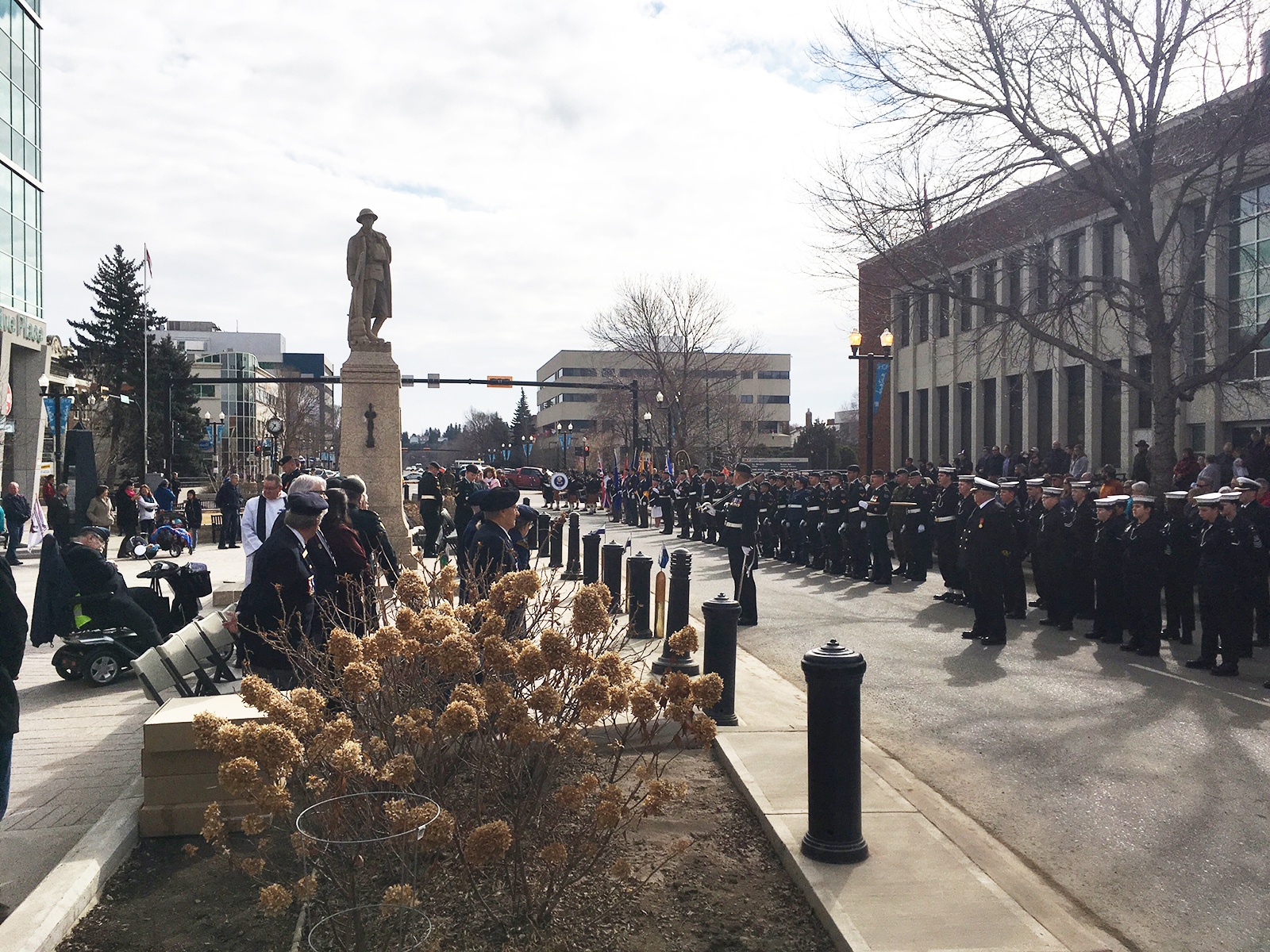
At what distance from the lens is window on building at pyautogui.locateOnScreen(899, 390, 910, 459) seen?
48719mm

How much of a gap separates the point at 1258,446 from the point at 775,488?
1026 centimetres

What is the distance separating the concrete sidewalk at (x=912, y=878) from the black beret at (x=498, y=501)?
7.73 feet

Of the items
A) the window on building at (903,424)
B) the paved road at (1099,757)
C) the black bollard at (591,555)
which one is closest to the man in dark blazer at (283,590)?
the paved road at (1099,757)

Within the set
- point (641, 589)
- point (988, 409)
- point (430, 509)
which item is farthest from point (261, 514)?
point (988, 409)

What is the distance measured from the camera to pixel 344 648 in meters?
4.02

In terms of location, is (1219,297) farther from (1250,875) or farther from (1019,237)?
(1250,875)

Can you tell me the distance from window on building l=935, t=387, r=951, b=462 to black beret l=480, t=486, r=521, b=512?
132 feet

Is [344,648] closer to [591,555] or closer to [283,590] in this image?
[283,590]

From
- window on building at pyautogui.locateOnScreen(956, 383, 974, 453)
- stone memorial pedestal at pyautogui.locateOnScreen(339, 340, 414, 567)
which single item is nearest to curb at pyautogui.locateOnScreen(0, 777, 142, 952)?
stone memorial pedestal at pyautogui.locateOnScreen(339, 340, 414, 567)

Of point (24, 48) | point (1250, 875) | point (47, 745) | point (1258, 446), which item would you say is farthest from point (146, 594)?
point (24, 48)

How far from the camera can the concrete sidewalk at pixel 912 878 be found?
4.13 m

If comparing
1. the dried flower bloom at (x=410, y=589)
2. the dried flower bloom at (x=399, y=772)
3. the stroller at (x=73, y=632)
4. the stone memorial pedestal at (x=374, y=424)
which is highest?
the stone memorial pedestal at (x=374, y=424)

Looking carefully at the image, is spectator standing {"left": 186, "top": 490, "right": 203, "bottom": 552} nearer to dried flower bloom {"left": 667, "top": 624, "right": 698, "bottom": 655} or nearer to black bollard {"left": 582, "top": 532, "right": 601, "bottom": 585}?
black bollard {"left": 582, "top": 532, "right": 601, "bottom": 585}

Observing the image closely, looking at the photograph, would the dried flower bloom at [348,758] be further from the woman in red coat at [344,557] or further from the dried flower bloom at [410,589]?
the woman in red coat at [344,557]
